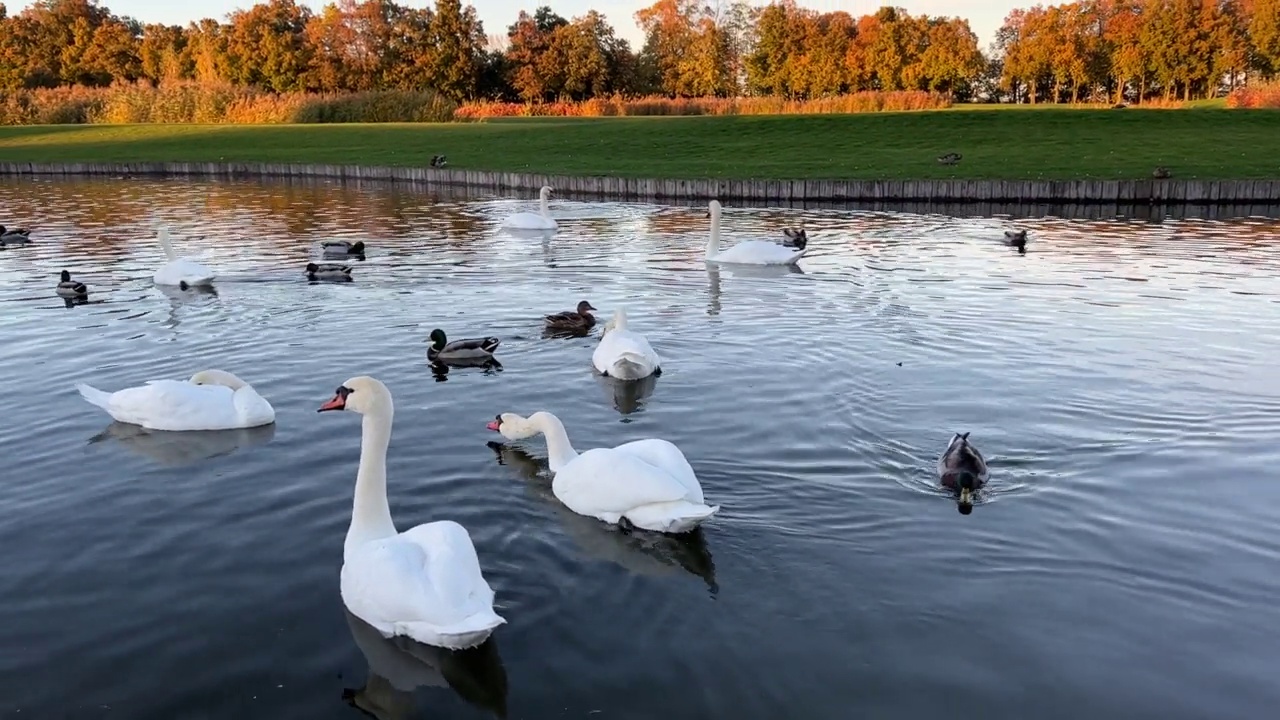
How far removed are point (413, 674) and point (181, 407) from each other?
4.93 metres

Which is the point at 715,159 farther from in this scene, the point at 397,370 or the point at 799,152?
the point at 397,370

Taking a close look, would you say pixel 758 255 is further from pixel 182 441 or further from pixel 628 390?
pixel 182 441

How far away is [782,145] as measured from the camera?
39.8m

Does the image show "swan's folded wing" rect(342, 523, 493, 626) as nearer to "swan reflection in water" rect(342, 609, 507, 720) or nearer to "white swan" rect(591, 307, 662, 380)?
"swan reflection in water" rect(342, 609, 507, 720)

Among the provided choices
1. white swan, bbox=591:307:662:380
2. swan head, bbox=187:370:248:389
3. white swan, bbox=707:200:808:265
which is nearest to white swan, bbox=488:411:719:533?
white swan, bbox=591:307:662:380

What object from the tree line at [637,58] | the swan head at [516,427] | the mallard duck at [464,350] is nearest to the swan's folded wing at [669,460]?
the swan head at [516,427]

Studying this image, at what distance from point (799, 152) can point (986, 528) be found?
3183 cm

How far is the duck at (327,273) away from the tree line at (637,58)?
6730 cm

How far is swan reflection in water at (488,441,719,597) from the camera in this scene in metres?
6.93

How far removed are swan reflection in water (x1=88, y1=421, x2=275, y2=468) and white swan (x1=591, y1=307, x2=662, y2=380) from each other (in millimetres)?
3486

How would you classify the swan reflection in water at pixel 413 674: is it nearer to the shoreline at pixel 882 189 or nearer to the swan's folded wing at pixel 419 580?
the swan's folded wing at pixel 419 580

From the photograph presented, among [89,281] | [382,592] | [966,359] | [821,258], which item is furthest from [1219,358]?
[89,281]

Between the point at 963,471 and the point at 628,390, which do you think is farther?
the point at 628,390

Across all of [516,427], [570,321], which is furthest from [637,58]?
[516,427]
